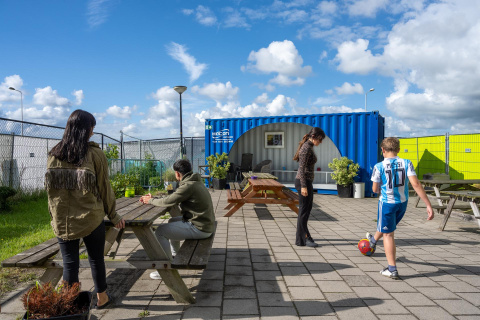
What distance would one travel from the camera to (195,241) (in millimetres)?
3486

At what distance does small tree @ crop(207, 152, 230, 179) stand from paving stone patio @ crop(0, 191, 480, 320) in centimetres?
700

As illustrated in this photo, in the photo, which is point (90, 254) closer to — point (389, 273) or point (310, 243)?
point (389, 273)

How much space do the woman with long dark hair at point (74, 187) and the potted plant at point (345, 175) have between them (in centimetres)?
944

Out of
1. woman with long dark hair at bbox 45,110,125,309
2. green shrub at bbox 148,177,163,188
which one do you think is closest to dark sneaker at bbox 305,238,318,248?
woman with long dark hair at bbox 45,110,125,309

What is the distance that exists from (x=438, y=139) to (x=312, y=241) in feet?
37.0

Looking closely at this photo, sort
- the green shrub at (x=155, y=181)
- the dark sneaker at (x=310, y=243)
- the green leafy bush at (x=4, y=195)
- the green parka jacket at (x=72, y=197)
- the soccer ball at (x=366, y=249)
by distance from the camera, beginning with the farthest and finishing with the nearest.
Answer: the green shrub at (x=155, y=181), the green leafy bush at (x=4, y=195), the dark sneaker at (x=310, y=243), the soccer ball at (x=366, y=249), the green parka jacket at (x=72, y=197)

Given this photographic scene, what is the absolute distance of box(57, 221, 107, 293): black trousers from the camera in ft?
8.46

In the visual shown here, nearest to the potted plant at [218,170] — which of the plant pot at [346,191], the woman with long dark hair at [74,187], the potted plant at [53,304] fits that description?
the plant pot at [346,191]

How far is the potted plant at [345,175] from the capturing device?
35.7 feet

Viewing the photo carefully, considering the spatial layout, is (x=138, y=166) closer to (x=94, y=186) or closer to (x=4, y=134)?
(x=4, y=134)

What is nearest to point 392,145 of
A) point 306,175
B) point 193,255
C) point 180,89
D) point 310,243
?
point 306,175

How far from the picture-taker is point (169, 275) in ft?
9.78

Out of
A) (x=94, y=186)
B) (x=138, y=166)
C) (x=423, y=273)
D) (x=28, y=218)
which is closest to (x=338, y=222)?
(x=423, y=273)

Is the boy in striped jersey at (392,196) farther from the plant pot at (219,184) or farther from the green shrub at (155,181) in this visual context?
the plant pot at (219,184)
